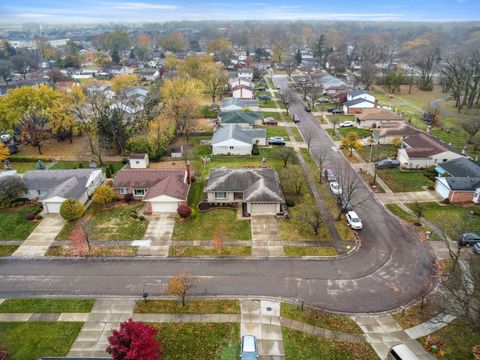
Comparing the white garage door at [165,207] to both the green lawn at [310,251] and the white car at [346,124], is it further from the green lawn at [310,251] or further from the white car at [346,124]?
the white car at [346,124]

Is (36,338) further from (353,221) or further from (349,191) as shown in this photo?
(349,191)

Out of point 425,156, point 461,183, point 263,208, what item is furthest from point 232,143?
point 461,183

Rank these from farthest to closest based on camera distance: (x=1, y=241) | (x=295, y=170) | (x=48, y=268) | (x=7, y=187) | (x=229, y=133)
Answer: (x=229, y=133) < (x=295, y=170) < (x=7, y=187) < (x=1, y=241) < (x=48, y=268)

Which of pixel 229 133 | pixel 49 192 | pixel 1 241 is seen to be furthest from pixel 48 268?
pixel 229 133

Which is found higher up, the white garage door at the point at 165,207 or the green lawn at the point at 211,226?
the white garage door at the point at 165,207

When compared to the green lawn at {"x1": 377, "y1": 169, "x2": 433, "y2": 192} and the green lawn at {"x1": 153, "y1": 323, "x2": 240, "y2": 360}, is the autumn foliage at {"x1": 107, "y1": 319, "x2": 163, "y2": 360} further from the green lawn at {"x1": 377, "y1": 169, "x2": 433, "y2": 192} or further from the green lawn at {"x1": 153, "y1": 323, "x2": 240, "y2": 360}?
the green lawn at {"x1": 377, "y1": 169, "x2": 433, "y2": 192}

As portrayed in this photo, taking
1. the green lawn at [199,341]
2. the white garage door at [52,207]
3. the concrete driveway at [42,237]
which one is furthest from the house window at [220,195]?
the green lawn at [199,341]

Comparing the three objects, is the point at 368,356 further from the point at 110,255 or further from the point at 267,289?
the point at 110,255
